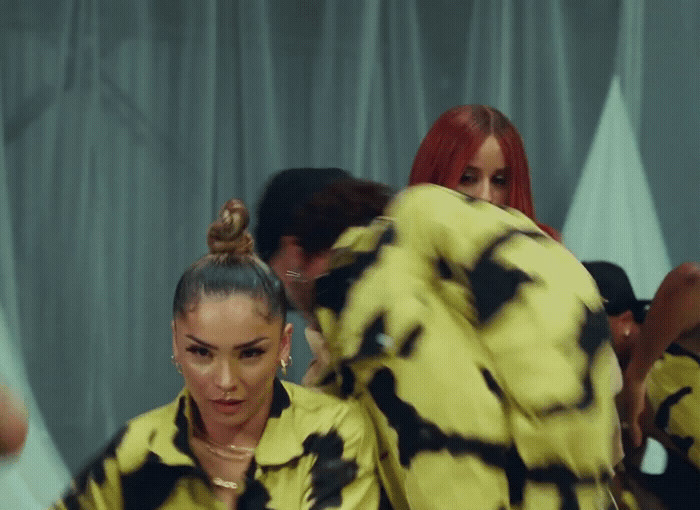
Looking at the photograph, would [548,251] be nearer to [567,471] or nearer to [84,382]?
[567,471]

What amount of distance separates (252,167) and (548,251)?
2.09m

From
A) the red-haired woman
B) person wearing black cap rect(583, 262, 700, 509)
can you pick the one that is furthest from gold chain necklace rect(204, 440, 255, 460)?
person wearing black cap rect(583, 262, 700, 509)

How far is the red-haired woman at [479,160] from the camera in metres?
1.60

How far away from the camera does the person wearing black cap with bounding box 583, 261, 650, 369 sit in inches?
73.9

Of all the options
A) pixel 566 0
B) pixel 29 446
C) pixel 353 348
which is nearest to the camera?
pixel 353 348

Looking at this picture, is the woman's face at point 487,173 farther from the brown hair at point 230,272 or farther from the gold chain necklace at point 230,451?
the gold chain necklace at point 230,451

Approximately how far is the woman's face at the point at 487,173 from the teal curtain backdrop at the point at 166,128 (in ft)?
5.15

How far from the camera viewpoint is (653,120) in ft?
11.1

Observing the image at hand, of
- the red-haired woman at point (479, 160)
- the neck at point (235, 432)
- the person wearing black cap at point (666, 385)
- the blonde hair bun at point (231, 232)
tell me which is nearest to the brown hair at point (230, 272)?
the blonde hair bun at point (231, 232)

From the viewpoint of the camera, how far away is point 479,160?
1.62 m

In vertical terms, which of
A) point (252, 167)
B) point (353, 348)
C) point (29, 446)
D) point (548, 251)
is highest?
point (548, 251)

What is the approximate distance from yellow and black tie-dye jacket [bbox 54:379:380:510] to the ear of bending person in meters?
0.04

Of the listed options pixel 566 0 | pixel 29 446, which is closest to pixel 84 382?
pixel 29 446

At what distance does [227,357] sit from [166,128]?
2.01m
